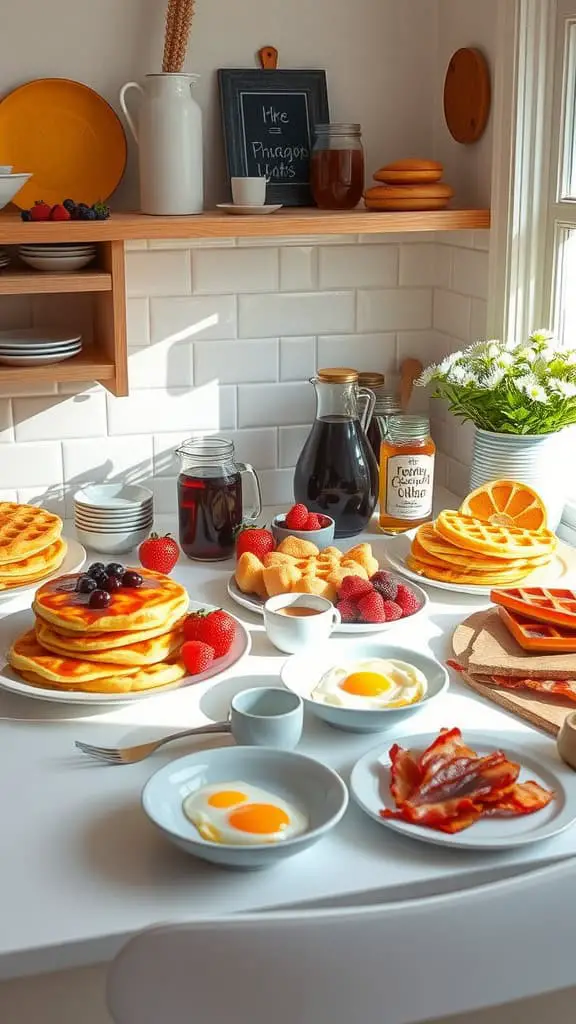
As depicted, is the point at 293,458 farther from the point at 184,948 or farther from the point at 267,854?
the point at 184,948

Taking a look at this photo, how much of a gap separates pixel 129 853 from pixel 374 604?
2.16ft

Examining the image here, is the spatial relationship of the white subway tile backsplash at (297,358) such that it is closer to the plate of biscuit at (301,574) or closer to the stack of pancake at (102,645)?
the plate of biscuit at (301,574)

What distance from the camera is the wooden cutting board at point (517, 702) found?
1.49m

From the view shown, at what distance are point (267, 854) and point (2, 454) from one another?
4.56 ft

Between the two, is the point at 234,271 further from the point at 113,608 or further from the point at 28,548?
the point at 113,608

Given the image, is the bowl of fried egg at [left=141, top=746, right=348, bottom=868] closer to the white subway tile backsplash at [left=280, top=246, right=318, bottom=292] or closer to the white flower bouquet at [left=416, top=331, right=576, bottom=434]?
the white flower bouquet at [left=416, top=331, right=576, bottom=434]

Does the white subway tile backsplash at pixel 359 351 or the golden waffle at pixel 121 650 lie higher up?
the white subway tile backsplash at pixel 359 351

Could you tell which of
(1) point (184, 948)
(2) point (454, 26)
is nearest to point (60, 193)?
(2) point (454, 26)

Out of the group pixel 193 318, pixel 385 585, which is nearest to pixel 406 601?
pixel 385 585

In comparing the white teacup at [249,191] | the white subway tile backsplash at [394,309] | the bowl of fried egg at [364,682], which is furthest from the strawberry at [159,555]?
the white subway tile backsplash at [394,309]

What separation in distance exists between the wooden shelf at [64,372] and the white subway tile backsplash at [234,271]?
1.09ft

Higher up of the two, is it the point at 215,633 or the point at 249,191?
the point at 249,191

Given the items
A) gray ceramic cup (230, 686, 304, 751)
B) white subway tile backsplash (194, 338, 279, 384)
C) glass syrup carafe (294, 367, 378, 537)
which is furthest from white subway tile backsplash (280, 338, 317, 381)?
gray ceramic cup (230, 686, 304, 751)

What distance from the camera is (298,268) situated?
7.93 ft
